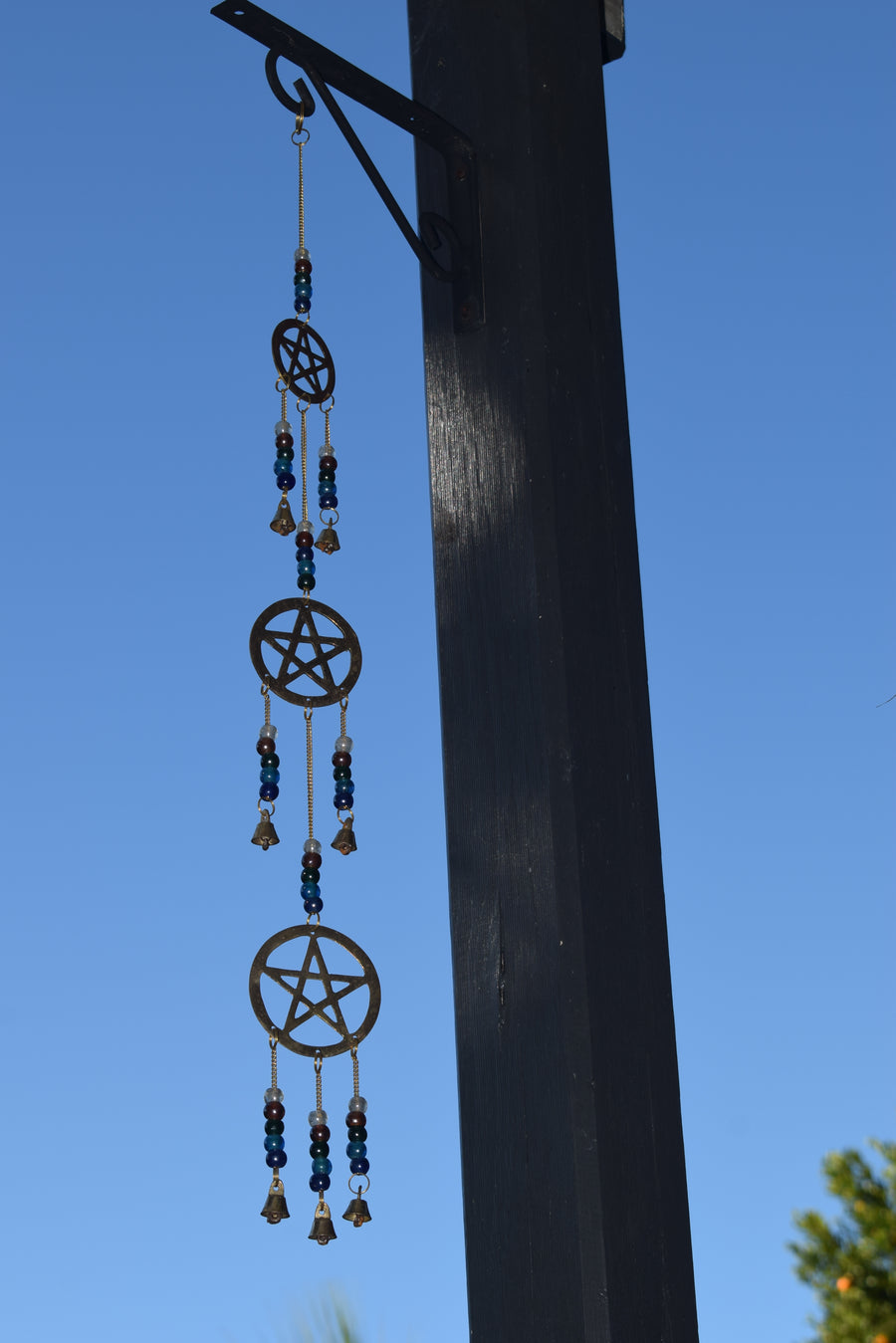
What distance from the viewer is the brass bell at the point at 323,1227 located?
4.28 ft

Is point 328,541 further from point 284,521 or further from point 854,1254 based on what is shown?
point 854,1254

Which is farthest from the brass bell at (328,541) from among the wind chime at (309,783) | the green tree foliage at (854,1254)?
the green tree foliage at (854,1254)

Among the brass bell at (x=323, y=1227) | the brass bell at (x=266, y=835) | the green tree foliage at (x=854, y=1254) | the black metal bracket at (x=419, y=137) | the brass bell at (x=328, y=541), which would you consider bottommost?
the green tree foliage at (x=854, y=1254)

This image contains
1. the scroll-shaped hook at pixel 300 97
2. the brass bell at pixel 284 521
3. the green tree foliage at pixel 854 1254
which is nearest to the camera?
the green tree foliage at pixel 854 1254

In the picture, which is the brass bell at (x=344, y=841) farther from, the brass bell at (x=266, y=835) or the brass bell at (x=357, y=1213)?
the brass bell at (x=357, y=1213)

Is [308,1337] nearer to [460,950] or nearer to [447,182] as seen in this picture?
[460,950]

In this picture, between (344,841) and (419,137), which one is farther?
(344,841)

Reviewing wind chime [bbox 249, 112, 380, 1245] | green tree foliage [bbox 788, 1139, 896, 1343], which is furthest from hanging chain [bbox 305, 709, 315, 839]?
green tree foliage [bbox 788, 1139, 896, 1343]

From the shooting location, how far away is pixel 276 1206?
1299 millimetres

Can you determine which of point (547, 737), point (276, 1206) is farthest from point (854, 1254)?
point (276, 1206)

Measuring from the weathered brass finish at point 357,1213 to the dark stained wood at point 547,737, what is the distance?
0.24 metres

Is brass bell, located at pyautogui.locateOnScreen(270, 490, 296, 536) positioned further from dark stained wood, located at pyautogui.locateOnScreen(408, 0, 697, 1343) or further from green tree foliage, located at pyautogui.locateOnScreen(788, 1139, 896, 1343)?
green tree foliage, located at pyautogui.locateOnScreen(788, 1139, 896, 1343)

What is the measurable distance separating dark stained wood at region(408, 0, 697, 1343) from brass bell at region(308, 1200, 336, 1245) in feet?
0.76

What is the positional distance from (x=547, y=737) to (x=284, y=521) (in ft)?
1.61
